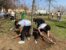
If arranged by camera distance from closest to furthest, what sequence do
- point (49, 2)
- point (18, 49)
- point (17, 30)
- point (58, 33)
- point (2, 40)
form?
1. point (18, 49)
2. point (2, 40)
3. point (17, 30)
4. point (58, 33)
5. point (49, 2)

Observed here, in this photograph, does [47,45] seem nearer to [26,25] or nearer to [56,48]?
[56,48]

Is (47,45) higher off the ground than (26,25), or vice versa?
(26,25)

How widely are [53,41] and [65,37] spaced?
64.9 inches

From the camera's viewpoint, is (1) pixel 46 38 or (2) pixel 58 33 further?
(2) pixel 58 33

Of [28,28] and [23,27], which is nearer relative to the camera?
[23,27]

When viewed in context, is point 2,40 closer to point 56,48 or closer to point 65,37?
point 56,48

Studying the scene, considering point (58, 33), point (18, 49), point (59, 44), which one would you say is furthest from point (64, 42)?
point (18, 49)

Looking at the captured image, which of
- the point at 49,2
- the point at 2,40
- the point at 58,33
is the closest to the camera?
the point at 2,40

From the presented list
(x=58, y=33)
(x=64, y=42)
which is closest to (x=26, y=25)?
(x=64, y=42)

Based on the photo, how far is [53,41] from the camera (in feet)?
50.0

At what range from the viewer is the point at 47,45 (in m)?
14.5

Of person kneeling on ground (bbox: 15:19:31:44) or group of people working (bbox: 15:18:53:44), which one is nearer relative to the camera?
person kneeling on ground (bbox: 15:19:31:44)

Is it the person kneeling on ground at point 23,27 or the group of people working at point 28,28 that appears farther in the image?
the group of people working at point 28,28

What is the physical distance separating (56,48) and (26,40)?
72.2 inches
